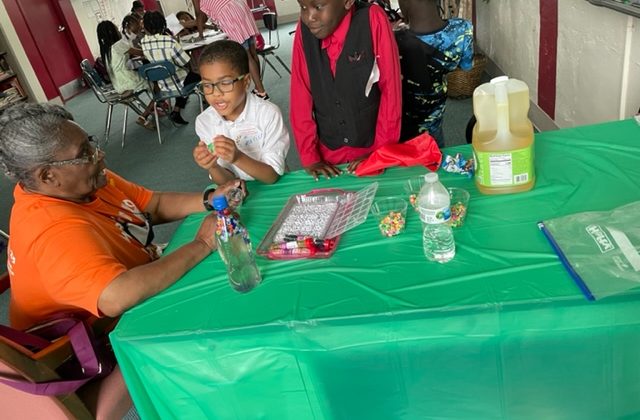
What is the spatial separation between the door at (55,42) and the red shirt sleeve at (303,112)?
25.9 feet

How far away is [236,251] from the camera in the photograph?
1.27 metres

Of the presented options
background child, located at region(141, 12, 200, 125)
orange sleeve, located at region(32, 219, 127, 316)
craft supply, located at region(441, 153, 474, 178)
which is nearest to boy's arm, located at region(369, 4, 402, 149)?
craft supply, located at region(441, 153, 474, 178)

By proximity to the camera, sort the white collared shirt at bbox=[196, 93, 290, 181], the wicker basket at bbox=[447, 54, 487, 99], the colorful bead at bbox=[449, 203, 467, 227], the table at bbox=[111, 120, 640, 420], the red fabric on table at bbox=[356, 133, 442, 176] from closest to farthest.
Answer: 1. the table at bbox=[111, 120, 640, 420]
2. the colorful bead at bbox=[449, 203, 467, 227]
3. the red fabric on table at bbox=[356, 133, 442, 176]
4. the white collared shirt at bbox=[196, 93, 290, 181]
5. the wicker basket at bbox=[447, 54, 487, 99]

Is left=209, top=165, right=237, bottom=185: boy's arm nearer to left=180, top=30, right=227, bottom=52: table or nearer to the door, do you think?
left=180, top=30, right=227, bottom=52: table

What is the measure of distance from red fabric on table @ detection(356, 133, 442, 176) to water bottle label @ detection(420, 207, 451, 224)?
454 millimetres

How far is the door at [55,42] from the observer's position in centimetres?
803

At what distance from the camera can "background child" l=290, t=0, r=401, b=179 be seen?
1759 mm

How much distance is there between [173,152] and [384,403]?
4.24 m

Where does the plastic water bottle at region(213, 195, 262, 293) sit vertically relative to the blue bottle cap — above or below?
below

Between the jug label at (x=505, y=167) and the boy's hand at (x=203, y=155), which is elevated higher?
the boy's hand at (x=203, y=155)

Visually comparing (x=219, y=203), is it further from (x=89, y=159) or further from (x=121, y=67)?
(x=121, y=67)

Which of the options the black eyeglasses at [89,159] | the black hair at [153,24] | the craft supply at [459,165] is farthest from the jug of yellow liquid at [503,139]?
the black hair at [153,24]

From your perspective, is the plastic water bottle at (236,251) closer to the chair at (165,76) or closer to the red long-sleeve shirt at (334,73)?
the red long-sleeve shirt at (334,73)

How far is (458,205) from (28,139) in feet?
3.86
